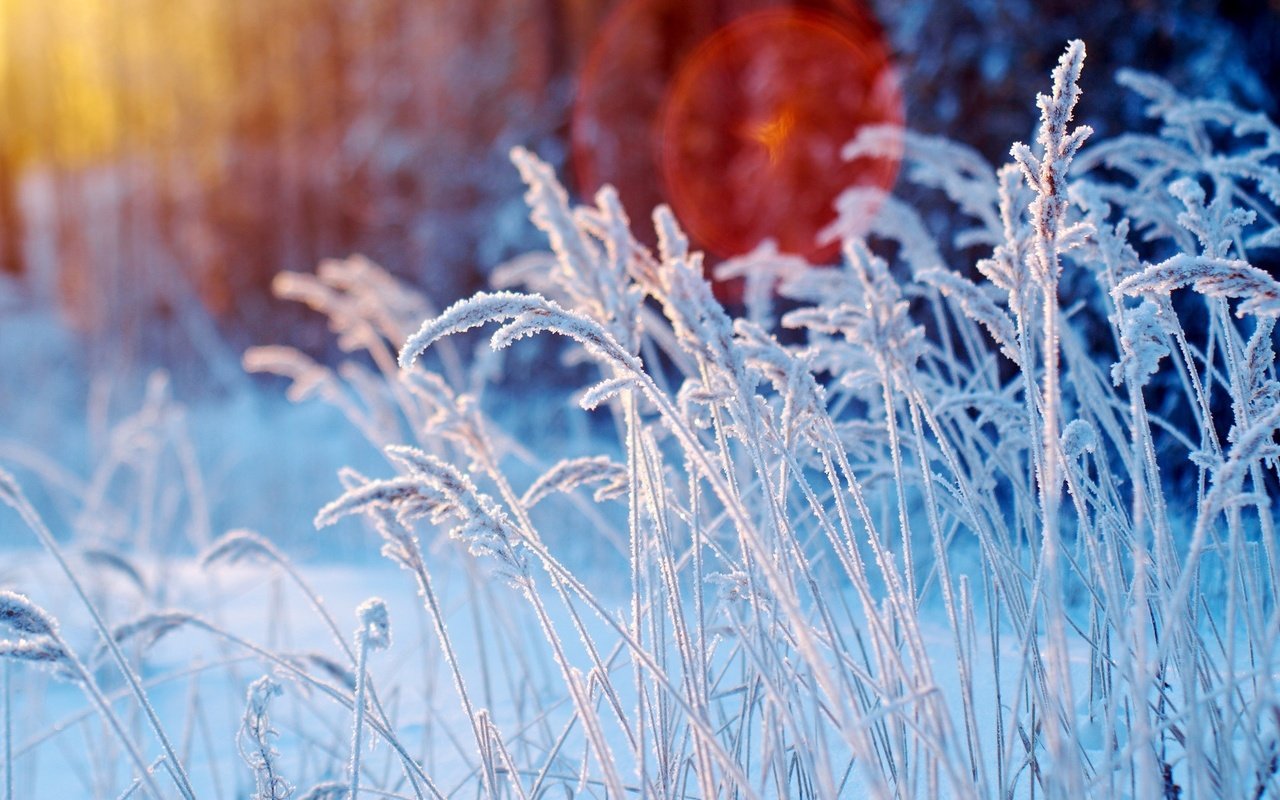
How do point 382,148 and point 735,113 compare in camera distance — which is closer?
point 735,113

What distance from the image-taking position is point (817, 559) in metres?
1.37

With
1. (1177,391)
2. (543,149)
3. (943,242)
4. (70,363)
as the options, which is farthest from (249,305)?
(1177,391)

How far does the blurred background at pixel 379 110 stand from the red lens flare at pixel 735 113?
27mm

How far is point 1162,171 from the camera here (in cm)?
161

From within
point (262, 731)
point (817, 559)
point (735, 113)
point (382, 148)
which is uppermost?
point (382, 148)

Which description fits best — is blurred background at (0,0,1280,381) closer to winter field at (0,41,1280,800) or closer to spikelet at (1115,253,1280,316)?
winter field at (0,41,1280,800)

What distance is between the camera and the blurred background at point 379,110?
3.42m

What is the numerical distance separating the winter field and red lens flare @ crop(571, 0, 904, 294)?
2.07m

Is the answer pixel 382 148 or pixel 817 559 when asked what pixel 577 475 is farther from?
pixel 382 148

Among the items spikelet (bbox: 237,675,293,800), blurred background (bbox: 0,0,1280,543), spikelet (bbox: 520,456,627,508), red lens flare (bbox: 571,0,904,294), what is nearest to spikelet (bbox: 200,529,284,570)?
spikelet (bbox: 237,675,293,800)

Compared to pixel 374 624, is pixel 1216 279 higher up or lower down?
higher up

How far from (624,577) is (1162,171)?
1.71 m

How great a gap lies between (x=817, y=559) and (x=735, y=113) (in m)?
4.50

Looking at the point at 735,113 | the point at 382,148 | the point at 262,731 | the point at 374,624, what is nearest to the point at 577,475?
the point at 374,624
